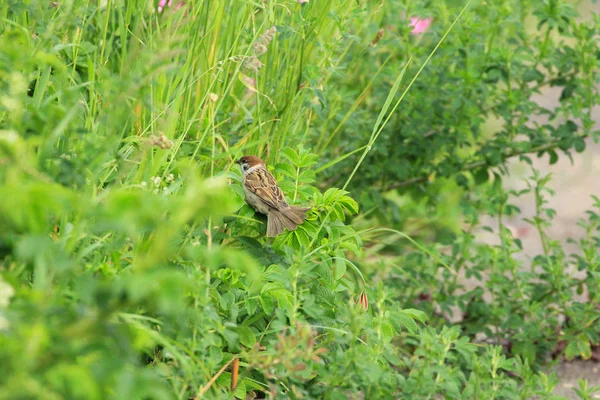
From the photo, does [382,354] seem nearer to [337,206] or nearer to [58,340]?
[337,206]

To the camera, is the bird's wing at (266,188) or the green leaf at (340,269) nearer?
the green leaf at (340,269)

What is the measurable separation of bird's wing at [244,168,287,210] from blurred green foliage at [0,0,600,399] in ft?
0.20

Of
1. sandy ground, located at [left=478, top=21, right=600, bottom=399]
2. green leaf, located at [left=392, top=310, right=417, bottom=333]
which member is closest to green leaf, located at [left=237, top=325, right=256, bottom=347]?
green leaf, located at [left=392, top=310, right=417, bottom=333]

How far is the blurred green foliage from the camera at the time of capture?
4.89ft

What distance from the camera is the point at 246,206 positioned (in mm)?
2756

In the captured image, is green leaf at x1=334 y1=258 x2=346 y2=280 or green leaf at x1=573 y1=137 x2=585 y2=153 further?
green leaf at x1=573 y1=137 x2=585 y2=153

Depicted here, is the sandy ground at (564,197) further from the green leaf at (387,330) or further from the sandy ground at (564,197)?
the green leaf at (387,330)

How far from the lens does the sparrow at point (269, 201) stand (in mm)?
2621

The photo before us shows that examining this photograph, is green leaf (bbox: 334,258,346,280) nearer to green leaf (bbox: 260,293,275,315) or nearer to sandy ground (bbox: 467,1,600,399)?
green leaf (bbox: 260,293,275,315)

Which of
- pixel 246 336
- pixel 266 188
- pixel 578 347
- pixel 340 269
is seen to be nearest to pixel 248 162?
pixel 266 188

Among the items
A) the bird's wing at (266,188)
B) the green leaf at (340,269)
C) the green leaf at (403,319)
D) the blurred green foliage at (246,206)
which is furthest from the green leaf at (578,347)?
the bird's wing at (266,188)

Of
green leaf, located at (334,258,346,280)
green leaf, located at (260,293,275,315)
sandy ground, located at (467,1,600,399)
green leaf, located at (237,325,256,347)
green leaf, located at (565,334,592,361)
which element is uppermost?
green leaf, located at (334,258,346,280)

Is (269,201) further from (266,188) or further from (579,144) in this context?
(579,144)

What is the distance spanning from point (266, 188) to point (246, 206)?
0.08m
